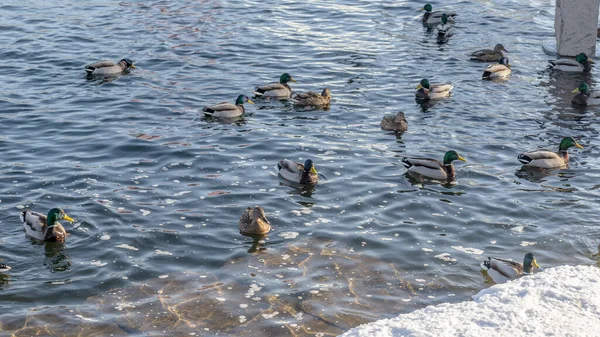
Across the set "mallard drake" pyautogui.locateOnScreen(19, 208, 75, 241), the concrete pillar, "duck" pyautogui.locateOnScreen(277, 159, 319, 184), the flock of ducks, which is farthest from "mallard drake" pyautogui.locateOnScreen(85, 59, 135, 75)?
the concrete pillar

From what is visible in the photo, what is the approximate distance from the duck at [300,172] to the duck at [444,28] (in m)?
13.5

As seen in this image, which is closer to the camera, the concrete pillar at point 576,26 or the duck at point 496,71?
the duck at point 496,71

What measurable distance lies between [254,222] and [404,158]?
4904 millimetres

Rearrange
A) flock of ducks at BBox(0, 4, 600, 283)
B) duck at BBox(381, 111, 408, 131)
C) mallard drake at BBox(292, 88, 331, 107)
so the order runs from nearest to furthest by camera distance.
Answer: flock of ducks at BBox(0, 4, 600, 283) → duck at BBox(381, 111, 408, 131) → mallard drake at BBox(292, 88, 331, 107)

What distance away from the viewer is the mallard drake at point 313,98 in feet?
76.9

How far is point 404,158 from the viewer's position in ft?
65.1

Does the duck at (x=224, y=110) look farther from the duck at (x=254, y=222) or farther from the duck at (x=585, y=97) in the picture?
the duck at (x=585, y=97)

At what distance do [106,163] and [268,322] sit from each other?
25.1 feet

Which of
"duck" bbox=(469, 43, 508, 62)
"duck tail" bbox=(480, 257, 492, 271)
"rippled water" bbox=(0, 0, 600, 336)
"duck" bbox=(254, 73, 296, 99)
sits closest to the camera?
"rippled water" bbox=(0, 0, 600, 336)

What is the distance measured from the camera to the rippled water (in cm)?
1413

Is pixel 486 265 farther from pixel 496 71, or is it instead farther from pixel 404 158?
pixel 496 71

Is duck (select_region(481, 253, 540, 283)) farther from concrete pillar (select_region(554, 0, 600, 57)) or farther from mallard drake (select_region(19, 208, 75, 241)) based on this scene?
concrete pillar (select_region(554, 0, 600, 57))

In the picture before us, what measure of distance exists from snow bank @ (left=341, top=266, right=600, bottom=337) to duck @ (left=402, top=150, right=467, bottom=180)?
6540 millimetres

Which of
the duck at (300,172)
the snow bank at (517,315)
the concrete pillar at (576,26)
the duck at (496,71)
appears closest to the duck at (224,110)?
the duck at (300,172)
